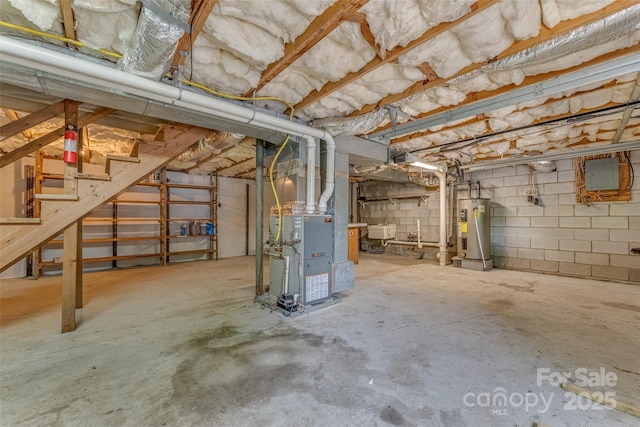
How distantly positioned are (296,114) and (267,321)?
2.21 metres

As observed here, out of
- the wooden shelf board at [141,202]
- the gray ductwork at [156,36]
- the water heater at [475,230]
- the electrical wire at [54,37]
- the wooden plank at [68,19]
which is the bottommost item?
the water heater at [475,230]

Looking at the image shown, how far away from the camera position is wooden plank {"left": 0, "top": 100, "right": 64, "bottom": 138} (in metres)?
2.42

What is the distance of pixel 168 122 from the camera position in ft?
10.3

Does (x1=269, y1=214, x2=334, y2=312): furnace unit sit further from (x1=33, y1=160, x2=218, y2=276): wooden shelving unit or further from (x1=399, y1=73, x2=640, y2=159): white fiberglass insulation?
(x1=33, y1=160, x2=218, y2=276): wooden shelving unit

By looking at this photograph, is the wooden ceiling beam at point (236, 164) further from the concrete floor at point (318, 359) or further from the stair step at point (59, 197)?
the stair step at point (59, 197)

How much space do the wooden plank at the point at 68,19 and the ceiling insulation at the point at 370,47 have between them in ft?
0.08

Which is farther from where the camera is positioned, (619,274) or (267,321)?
(619,274)

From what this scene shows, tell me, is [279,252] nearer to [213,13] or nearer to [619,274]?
[213,13]

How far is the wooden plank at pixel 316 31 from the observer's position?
4.79 feet

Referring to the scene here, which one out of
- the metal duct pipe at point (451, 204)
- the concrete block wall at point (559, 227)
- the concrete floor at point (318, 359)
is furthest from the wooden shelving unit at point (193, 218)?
the concrete block wall at point (559, 227)

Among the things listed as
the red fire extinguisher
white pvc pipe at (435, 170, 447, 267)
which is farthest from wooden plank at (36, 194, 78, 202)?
white pvc pipe at (435, 170, 447, 267)

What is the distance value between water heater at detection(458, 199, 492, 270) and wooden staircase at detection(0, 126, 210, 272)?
499 centimetres

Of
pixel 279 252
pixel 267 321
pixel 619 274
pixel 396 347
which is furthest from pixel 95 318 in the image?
pixel 619 274

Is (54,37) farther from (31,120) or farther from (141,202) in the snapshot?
(141,202)
